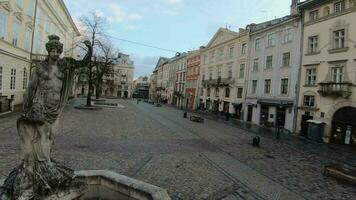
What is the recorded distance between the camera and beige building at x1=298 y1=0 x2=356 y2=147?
23.8m

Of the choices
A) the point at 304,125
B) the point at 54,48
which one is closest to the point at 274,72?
the point at 304,125

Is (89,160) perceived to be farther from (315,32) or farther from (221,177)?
(315,32)

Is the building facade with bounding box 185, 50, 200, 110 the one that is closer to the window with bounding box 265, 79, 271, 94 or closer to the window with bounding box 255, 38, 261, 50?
the window with bounding box 255, 38, 261, 50

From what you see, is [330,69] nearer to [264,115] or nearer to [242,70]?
[264,115]

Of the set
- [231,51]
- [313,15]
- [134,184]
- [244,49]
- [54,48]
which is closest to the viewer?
[54,48]

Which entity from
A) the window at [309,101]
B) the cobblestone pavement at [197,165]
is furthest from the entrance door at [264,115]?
the cobblestone pavement at [197,165]

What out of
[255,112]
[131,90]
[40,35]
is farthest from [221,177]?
[131,90]

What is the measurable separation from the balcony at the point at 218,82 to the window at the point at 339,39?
732 inches

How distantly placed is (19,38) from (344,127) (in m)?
30.3

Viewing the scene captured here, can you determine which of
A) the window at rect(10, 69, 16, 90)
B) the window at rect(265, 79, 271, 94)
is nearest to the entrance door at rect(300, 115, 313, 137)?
the window at rect(265, 79, 271, 94)

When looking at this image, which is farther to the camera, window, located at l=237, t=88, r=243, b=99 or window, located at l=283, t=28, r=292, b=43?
window, located at l=237, t=88, r=243, b=99

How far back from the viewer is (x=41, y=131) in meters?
4.32

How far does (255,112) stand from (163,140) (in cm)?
2197

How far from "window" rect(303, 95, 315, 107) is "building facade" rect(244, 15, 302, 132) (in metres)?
1.22
